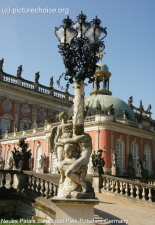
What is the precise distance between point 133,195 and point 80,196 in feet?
26.6

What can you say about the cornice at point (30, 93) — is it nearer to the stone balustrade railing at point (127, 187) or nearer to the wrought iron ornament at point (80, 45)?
the stone balustrade railing at point (127, 187)

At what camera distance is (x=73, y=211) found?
598cm

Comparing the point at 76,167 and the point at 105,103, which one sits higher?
the point at 105,103

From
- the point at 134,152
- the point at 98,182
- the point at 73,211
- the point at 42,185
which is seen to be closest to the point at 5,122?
the point at 134,152

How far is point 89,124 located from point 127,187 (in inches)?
565

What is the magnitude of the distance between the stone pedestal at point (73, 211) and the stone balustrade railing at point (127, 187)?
7.00 m

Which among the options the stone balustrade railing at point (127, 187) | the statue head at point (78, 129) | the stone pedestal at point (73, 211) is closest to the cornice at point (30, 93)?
the stone balustrade railing at point (127, 187)

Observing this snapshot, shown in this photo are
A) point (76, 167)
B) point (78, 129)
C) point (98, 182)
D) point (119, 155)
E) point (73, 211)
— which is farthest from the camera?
point (119, 155)

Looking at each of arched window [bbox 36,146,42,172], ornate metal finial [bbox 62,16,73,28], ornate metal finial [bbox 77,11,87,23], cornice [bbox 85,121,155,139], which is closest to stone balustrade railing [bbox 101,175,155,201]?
ornate metal finial [bbox 77,11,87,23]

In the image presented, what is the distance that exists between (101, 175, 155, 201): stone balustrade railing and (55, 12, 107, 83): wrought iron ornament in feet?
20.4

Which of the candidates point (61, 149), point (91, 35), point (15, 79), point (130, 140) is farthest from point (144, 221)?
point (15, 79)

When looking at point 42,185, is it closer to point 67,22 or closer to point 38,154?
point 67,22

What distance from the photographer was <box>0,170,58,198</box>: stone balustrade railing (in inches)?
377

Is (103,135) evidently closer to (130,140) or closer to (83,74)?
(130,140)
